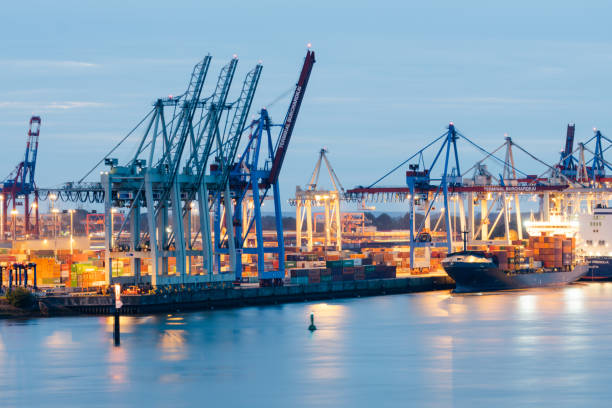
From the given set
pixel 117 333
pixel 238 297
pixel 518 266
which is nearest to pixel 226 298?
pixel 238 297

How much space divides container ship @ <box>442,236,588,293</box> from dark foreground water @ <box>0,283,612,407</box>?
14.4 meters

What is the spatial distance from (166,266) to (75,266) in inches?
216

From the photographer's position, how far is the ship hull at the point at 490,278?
8269 centimetres

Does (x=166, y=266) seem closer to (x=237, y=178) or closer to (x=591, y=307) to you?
(x=237, y=178)

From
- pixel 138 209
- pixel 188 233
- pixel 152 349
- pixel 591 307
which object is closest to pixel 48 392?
pixel 152 349

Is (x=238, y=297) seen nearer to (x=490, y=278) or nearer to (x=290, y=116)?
(x=290, y=116)

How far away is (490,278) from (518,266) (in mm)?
4871

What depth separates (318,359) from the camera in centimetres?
4744

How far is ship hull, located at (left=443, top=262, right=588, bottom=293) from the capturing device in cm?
8269

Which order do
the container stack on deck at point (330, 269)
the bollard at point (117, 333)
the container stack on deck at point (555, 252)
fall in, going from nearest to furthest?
the bollard at point (117, 333) < the container stack on deck at point (330, 269) < the container stack on deck at point (555, 252)

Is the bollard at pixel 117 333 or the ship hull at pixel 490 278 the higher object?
the ship hull at pixel 490 278

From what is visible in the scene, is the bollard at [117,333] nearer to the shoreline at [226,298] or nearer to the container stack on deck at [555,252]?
the shoreline at [226,298]

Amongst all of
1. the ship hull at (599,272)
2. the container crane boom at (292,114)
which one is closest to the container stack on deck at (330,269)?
the container crane boom at (292,114)

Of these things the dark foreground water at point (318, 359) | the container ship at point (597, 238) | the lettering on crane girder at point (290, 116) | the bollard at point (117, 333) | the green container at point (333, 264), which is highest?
the lettering on crane girder at point (290, 116)
